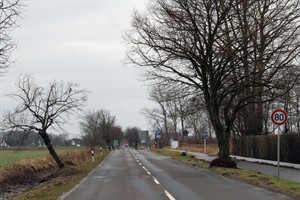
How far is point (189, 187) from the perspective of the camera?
17969mm

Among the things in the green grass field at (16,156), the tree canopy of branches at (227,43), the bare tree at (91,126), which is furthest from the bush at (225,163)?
the bare tree at (91,126)

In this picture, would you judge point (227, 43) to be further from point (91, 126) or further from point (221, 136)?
point (91, 126)

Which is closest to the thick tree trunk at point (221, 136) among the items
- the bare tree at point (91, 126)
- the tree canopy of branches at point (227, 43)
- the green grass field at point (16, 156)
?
the tree canopy of branches at point (227, 43)

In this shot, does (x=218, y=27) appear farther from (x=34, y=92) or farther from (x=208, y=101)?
(x=34, y=92)

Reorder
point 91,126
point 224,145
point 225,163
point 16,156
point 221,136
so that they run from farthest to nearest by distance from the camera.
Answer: point 91,126 → point 16,156 → point 221,136 → point 224,145 → point 225,163

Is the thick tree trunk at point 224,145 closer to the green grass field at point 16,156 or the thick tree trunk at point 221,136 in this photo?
the thick tree trunk at point 221,136

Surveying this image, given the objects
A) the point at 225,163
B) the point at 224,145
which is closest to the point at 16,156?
the point at 224,145

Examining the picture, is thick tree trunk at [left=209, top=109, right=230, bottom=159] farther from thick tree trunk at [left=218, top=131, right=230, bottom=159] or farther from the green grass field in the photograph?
the green grass field

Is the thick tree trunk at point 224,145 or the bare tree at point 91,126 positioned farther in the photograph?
the bare tree at point 91,126

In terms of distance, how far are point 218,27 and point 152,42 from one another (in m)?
4.52

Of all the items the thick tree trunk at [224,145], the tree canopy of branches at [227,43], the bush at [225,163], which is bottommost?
the bush at [225,163]

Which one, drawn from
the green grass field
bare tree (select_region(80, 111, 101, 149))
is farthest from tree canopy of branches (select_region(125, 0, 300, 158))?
bare tree (select_region(80, 111, 101, 149))

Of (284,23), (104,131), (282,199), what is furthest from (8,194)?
(104,131)

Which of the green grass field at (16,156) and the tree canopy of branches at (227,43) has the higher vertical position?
the tree canopy of branches at (227,43)
